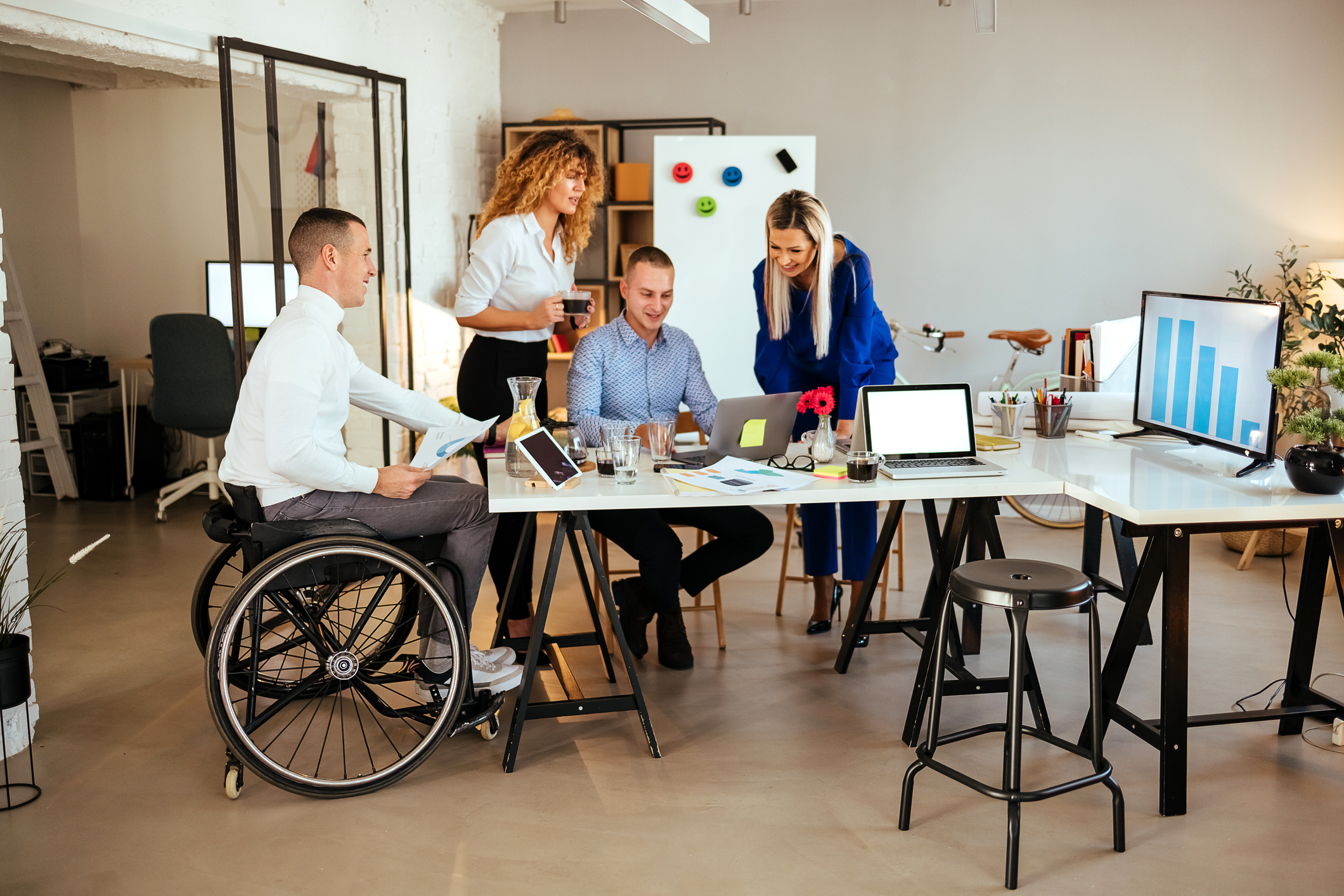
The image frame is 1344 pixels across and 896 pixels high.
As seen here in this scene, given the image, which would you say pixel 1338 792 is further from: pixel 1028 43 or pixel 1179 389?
pixel 1028 43

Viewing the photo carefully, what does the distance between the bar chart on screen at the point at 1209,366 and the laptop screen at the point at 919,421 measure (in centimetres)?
61

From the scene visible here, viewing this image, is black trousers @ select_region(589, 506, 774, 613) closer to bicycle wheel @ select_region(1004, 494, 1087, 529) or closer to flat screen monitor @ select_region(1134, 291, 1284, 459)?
flat screen monitor @ select_region(1134, 291, 1284, 459)

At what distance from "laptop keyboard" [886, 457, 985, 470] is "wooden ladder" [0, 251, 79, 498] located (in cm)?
505

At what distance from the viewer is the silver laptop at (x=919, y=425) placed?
291cm

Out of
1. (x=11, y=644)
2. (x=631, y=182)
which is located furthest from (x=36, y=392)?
(x=11, y=644)

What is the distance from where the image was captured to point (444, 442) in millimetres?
2717

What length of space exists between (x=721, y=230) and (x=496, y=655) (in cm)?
323

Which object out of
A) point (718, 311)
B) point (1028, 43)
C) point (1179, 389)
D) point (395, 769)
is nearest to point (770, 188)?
point (718, 311)

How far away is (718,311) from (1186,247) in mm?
2468

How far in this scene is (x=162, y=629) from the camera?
386 centimetres

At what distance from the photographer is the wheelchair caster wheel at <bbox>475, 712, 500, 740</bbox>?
2934 mm

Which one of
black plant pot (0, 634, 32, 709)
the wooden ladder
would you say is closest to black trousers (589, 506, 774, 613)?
black plant pot (0, 634, 32, 709)

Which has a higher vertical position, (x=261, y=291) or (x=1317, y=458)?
(x=261, y=291)

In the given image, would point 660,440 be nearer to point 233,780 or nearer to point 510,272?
point 510,272
